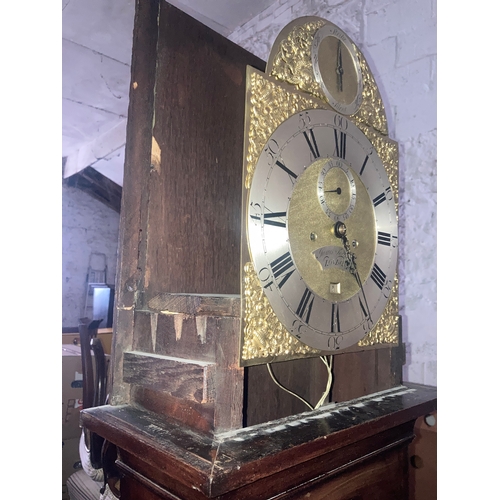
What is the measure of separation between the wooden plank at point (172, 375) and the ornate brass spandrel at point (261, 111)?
276 mm

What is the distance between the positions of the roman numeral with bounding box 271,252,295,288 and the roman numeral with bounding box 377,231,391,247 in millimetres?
274

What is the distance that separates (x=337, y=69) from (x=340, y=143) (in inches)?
6.6

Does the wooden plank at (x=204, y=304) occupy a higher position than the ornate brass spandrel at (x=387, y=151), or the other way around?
the ornate brass spandrel at (x=387, y=151)

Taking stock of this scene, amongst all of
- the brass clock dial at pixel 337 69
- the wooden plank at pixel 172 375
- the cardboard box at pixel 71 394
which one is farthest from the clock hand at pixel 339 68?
the cardboard box at pixel 71 394

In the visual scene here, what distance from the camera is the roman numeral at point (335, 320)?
0.78 m

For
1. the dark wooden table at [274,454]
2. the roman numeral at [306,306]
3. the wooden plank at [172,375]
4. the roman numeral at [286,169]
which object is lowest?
the dark wooden table at [274,454]

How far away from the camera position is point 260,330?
655mm

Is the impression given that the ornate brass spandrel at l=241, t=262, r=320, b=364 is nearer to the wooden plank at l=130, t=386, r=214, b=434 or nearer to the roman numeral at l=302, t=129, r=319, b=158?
the wooden plank at l=130, t=386, r=214, b=434

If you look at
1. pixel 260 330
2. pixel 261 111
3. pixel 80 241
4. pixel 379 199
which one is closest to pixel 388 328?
pixel 379 199

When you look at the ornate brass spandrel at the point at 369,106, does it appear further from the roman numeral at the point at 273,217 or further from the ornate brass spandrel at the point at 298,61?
the roman numeral at the point at 273,217

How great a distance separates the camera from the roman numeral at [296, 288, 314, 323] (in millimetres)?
724
